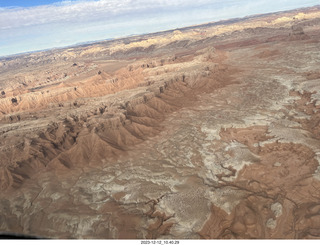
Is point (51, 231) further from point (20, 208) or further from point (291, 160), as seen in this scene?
point (291, 160)

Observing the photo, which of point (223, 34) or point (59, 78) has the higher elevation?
point (223, 34)

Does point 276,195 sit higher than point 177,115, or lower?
lower

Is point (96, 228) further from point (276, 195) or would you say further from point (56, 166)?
point (276, 195)

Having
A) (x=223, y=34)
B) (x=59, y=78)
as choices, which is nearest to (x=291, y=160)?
(x=59, y=78)

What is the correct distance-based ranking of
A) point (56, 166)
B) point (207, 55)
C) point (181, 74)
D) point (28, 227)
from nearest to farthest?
point (28, 227)
point (56, 166)
point (181, 74)
point (207, 55)

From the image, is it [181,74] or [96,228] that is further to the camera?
[181,74]

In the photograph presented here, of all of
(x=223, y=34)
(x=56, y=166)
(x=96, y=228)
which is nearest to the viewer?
(x=96, y=228)

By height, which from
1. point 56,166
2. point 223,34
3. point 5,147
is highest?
point 223,34

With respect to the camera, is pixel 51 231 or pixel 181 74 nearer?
pixel 51 231

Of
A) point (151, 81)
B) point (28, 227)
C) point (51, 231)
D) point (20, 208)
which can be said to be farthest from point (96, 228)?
point (151, 81)
